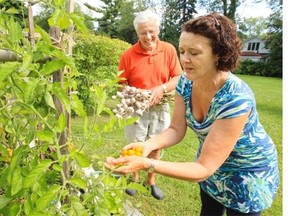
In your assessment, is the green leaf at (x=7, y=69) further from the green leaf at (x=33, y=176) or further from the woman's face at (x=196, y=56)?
the woman's face at (x=196, y=56)

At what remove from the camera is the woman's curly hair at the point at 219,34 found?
1.47 metres

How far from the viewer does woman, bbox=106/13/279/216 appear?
1.47 m

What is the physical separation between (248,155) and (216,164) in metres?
0.27

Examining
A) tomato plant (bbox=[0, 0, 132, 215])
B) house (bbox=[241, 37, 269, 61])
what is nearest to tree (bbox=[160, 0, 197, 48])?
house (bbox=[241, 37, 269, 61])

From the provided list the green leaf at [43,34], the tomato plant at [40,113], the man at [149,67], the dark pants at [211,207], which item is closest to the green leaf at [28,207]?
the tomato plant at [40,113]

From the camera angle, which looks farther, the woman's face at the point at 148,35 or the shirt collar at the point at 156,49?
the shirt collar at the point at 156,49

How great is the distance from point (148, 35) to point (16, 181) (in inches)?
95.4

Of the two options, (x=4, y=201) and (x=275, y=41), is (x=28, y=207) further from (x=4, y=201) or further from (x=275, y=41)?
(x=275, y=41)

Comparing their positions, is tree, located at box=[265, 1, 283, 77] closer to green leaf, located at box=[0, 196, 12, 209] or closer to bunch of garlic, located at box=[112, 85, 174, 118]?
bunch of garlic, located at box=[112, 85, 174, 118]

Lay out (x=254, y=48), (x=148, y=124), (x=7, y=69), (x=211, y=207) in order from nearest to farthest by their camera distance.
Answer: (x=7, y=69) → (x=211, y=207) → (x=148, y=124) → (x=254, y=48)

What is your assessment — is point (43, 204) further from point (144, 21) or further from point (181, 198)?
point (181, 198)

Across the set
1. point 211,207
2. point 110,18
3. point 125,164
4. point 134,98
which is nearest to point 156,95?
point 134,98

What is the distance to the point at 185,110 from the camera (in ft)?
6.22

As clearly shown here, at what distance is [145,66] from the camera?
322 cm
